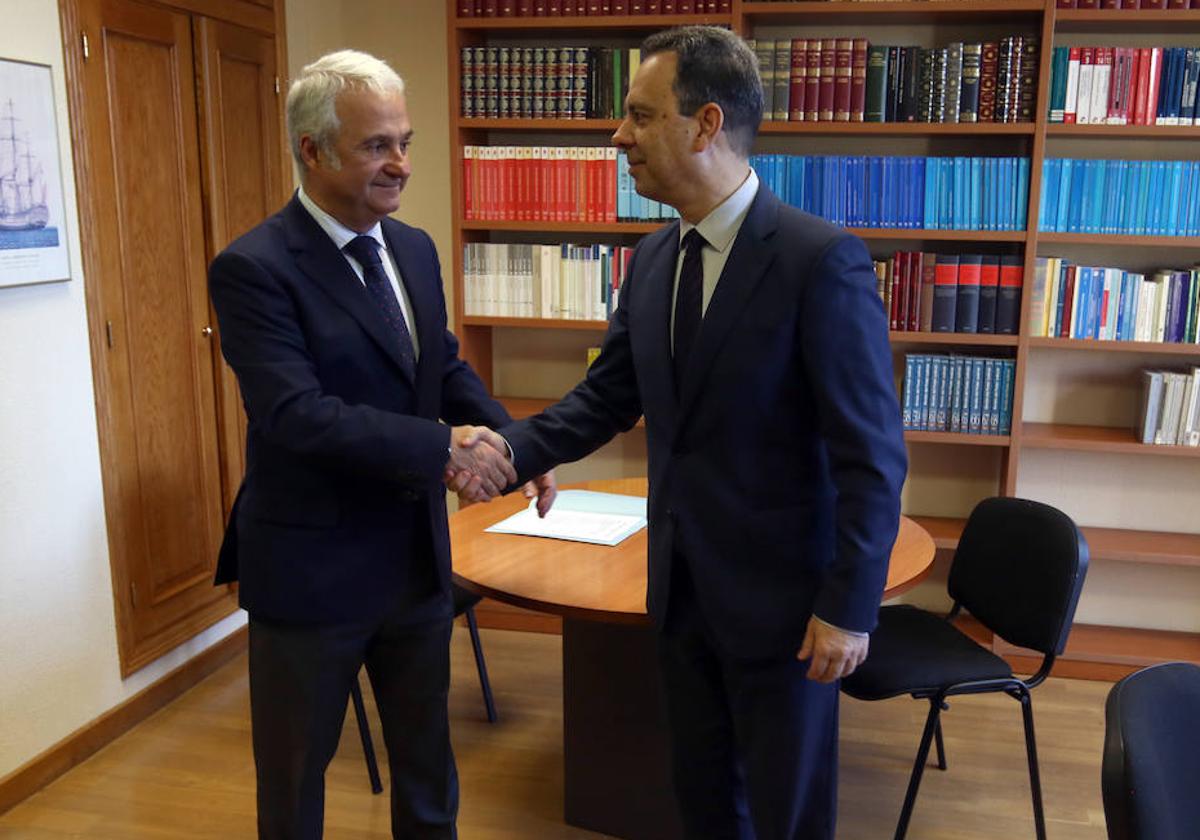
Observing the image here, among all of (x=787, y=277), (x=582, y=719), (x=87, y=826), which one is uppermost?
(x=787, y=277)

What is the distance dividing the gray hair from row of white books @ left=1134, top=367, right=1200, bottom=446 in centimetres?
274

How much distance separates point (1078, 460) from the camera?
12.3ft

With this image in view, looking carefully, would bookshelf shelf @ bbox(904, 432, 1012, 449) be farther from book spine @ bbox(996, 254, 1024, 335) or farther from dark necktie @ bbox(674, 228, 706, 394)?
dark necktie @ bbox(674, 228, 706, 394)

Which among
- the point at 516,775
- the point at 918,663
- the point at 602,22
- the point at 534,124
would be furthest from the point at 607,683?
the point at 602,22

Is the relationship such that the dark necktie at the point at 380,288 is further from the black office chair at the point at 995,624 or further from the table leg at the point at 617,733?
the black office chair at the point at 995,624

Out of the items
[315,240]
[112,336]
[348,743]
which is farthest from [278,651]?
[112,336]

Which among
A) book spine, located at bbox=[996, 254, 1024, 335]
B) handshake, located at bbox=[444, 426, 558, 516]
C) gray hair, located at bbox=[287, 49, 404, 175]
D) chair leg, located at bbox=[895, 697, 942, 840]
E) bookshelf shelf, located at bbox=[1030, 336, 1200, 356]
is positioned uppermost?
gray hair, located at bbox=[287, 49, 404, 175]

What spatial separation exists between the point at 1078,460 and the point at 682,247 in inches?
101

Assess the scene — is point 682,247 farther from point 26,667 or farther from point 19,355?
point 26,667

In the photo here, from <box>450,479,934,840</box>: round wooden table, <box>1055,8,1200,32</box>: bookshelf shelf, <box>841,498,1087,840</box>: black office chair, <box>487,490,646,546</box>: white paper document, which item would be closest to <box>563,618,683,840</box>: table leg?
<box>450,479,934,840</box>: round wooden table

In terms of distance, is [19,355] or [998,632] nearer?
[998,632]

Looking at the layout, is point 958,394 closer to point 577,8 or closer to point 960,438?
point 960,438

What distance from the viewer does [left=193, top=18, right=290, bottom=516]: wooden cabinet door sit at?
333 centimetres

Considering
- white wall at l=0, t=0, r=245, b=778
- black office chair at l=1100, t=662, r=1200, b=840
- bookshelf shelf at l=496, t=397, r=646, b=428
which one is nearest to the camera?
black office chair at l=1100, t=662, r=1200, b=840
